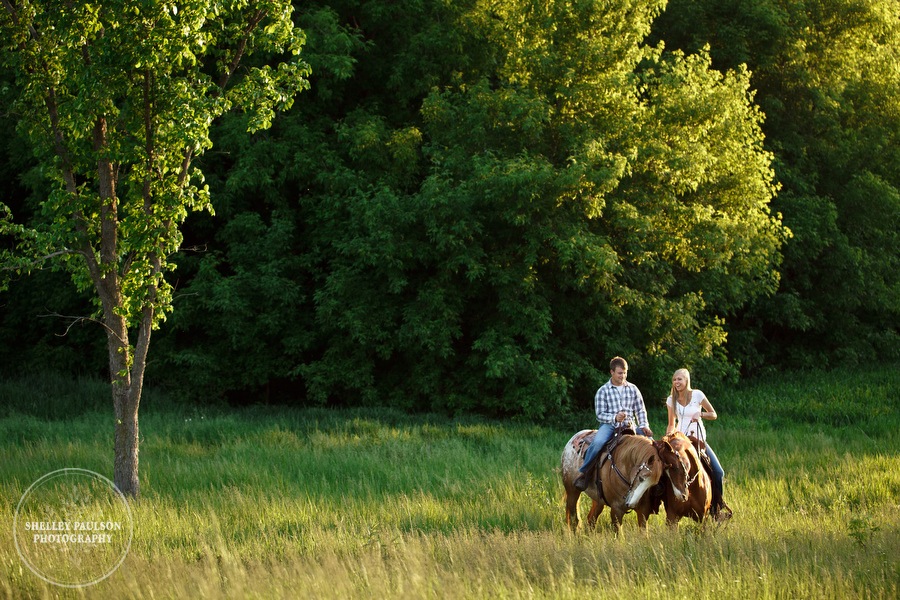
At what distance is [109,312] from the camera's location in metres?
12.1

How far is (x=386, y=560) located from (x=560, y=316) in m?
14.2

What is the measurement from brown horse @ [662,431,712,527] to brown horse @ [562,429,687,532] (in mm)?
199

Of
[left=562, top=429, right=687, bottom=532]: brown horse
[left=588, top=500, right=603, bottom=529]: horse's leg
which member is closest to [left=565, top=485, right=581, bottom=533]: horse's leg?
[left=562, top=429, right=687, bottom=532]: brown horse

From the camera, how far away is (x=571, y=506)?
10844 millimetres

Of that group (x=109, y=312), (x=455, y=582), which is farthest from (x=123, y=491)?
(x=455, y=582)

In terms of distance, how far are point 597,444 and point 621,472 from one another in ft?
1.95

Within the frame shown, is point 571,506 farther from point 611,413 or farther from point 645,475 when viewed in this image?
point 645,475

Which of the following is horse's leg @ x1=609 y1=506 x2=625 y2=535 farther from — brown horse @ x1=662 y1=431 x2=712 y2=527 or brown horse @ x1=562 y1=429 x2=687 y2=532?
brown horse @ x1=662 y1=431 x2=712 y2=527

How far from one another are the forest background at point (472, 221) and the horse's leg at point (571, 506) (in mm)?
9332

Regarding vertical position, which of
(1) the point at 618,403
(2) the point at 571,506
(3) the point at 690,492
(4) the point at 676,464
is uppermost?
(1) the point at 618,403

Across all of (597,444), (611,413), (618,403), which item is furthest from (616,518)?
(618,403)

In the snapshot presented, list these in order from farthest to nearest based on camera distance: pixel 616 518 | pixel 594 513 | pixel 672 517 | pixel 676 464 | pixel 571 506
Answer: pixel 571 506 < pixel 594 513 < pixel 616 518 < pixel 672 517 < pixel 676 464

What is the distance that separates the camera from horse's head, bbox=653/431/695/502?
9.09m

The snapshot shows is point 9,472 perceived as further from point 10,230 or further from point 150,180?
point 150,180
